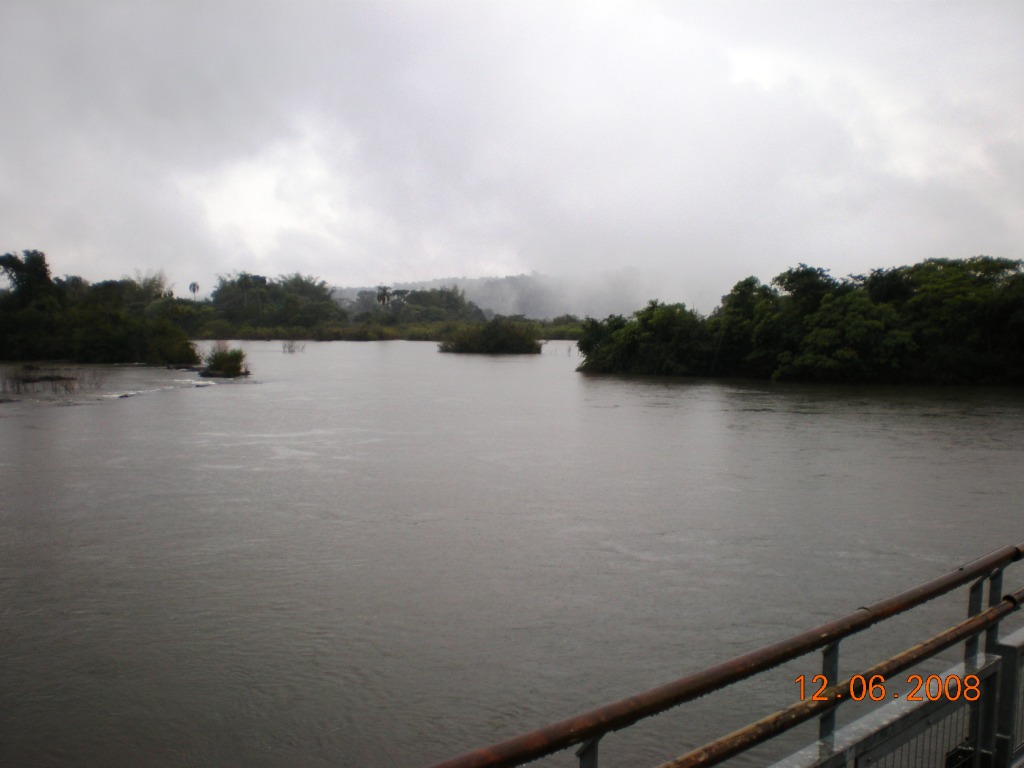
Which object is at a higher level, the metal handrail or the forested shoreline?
the forested shoreline

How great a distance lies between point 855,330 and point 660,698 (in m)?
29.2

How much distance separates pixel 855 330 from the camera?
28375 mm

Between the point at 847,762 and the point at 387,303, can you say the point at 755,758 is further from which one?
the point at 387,303

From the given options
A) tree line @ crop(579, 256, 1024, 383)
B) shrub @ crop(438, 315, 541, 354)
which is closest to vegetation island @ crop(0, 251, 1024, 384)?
tree line @ crop(579, 256, 1024, 383)

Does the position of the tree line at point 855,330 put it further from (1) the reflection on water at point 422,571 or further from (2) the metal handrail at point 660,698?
(2) the metal handrail at point 660,698

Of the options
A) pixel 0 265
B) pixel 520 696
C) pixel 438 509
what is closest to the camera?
pixel 520 696

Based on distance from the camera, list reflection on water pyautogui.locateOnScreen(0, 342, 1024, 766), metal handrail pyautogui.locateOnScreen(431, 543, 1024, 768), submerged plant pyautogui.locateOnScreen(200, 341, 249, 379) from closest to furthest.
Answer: metal handrail pyautogui.locateOnScreen(431, 543, 1024, 768), reflection on water pyautogui.locateOnScreen(0, 342, 1024, 766), submerged plant pyautogui.locateOnScreen(200, 341, 249, 379)

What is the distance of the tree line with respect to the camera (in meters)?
27.8

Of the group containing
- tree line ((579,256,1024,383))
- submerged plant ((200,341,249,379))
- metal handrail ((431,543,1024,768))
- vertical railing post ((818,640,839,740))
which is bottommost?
vertical railing post ((818,640,839,740))

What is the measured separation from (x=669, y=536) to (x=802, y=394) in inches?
723

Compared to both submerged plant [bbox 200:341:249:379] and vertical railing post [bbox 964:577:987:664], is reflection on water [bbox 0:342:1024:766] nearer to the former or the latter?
vertical railing post [bbox 964:577:987:664]

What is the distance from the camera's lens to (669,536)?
7.87 metres

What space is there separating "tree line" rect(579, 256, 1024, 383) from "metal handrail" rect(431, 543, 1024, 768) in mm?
28374

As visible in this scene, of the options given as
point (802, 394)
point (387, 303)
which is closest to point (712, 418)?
point (802, 394)
